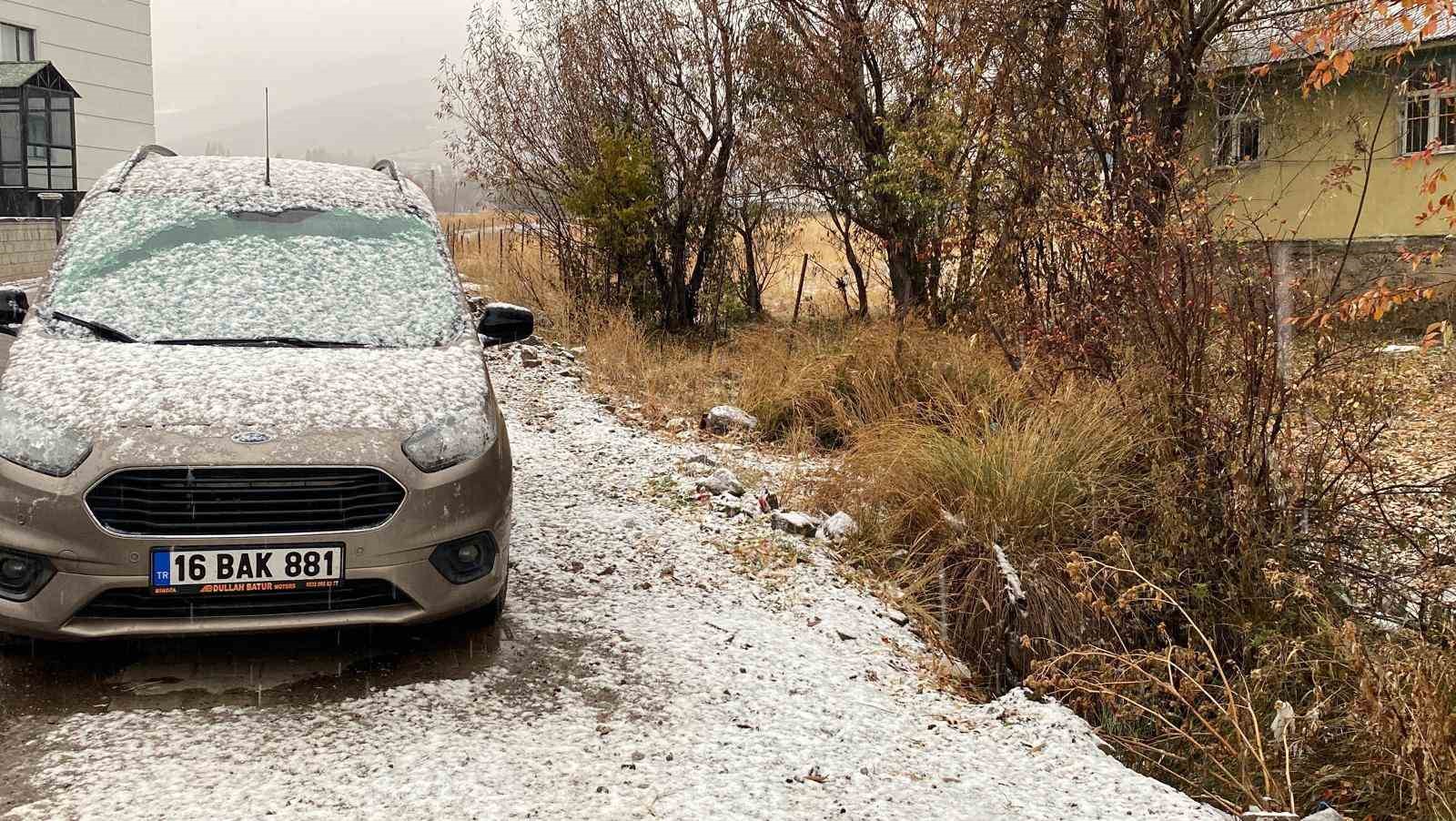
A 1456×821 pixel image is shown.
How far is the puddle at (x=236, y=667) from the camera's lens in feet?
12.5

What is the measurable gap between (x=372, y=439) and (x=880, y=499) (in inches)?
126

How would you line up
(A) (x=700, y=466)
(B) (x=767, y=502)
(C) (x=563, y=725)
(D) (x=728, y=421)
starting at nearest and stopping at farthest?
(C) (x=563, y=725), (B) (x=767, y=502), (A) (x=700, y=466), (D) (x=728, y=421)

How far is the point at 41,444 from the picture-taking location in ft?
12.1

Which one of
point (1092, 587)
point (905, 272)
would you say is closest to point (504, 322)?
point (1092, 587)

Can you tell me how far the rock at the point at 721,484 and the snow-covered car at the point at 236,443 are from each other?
2.45 metres

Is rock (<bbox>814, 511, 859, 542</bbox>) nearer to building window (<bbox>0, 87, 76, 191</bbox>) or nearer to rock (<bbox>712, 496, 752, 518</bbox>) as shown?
rock (<bbox>712, 496, 752, 518</bbox>)

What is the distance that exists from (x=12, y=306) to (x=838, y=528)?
4093 mm

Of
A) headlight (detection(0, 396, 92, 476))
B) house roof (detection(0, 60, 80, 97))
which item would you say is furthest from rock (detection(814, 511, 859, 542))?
house roof (detection(0, 60, 80, 97))

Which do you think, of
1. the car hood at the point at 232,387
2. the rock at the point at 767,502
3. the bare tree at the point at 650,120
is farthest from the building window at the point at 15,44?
the rock at the point at 767,502

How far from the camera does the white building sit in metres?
27.8

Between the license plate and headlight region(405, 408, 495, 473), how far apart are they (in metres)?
0.43

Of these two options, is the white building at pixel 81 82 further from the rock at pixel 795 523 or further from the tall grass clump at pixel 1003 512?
the tall grass clump at pixel 1003 512

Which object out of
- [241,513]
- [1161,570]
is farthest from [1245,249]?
[241,513]

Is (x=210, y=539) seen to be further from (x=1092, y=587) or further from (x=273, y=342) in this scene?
(x=1092, y=587)
